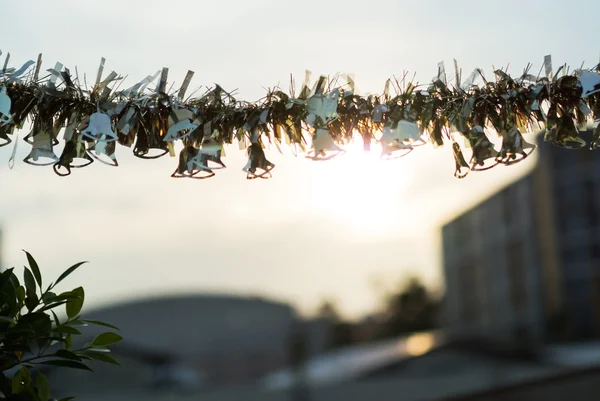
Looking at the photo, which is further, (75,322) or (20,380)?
(75,322)

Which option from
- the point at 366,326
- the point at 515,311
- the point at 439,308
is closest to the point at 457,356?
the point at 515,311

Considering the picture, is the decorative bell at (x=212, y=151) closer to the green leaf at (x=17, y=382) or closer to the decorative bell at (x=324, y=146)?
the decorative bell at (x=324, y=146)

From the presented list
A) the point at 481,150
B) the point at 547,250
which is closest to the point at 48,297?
the point at 481,150

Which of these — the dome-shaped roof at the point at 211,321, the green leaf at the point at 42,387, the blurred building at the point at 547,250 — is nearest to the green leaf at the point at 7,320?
the green leaf at the point at 42,387

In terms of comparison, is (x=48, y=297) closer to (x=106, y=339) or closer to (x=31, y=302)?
(x=31, y=302)

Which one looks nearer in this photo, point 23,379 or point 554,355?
point 23,379

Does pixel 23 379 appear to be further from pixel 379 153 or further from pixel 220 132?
pixel 379 153

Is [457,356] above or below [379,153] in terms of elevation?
below
